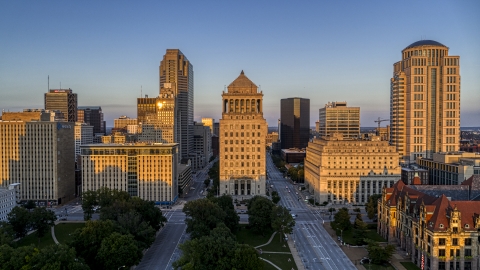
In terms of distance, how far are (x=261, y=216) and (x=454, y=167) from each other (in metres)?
105

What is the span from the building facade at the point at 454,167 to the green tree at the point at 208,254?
5154 inches

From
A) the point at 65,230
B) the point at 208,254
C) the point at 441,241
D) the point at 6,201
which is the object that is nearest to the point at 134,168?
the point at 65,230

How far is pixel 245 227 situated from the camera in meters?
148

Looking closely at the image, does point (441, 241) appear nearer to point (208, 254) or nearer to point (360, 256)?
point (360, 256)

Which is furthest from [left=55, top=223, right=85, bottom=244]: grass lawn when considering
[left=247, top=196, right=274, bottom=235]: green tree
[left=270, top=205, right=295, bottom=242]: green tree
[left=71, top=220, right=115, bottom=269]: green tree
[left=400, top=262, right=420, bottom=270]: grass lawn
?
[left=400, top=262, right=420, bottom=270]: grass lawn

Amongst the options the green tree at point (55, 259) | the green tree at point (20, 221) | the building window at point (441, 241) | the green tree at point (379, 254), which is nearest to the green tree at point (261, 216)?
the green tree at point (379, 254)

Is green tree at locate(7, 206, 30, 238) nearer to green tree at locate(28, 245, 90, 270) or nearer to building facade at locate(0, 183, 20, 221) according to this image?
building facade at locate(0, 183, 20, 221)

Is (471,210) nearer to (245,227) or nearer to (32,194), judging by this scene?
(245,227)

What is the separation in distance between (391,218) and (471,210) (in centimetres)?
2945

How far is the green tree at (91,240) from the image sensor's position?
10162cm

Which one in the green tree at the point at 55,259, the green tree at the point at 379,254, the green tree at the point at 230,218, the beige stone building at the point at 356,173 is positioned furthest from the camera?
the beige stone building at the point at 356,173

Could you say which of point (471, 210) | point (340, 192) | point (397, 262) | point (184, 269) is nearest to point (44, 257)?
point (184, 269)

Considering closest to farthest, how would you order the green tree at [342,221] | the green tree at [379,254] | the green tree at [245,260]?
the green tree at [245,260] < the green tree at [379,254] < the green tree at [342,221]

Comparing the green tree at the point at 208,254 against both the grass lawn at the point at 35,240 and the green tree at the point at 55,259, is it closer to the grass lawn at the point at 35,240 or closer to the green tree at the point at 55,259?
the green tree at the point at 55,259
